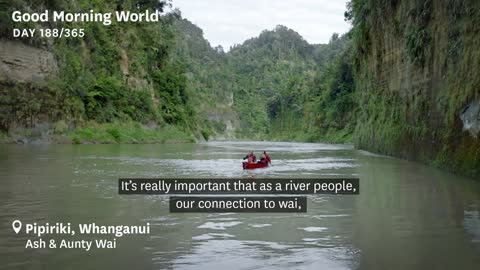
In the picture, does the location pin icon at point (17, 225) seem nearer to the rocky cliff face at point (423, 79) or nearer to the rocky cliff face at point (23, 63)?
the rocky cliff face at point (423, 79)

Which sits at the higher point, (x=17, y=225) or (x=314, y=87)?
(x=314, y=87)

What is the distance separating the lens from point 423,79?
22.3 metres

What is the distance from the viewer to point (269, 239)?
24.1 ft

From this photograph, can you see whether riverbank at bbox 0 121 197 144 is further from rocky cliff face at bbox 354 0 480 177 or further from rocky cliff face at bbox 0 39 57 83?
rocky cliff face at bbox 354 0 480 177

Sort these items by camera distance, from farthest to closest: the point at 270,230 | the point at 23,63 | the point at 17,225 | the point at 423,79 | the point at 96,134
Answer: the point at 96,134 < the point at 23,63 < the point at 423,79 < the point at 17,225 < the point at 270,230

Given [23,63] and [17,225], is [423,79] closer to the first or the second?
[17,225]

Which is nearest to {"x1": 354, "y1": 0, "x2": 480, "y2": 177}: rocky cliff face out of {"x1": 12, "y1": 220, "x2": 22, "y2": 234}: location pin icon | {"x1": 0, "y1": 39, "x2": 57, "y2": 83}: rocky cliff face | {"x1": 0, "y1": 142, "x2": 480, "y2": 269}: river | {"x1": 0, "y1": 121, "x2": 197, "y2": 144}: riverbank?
{"x1": 0, "y1": 142, "x2": 480, "y2": 269}: river

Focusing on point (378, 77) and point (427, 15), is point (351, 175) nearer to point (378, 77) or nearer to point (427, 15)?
point (427, 15)

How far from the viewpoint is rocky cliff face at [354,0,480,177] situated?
51.3 ft

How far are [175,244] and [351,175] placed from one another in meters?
11.3

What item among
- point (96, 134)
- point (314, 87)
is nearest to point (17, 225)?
point (96, 134)

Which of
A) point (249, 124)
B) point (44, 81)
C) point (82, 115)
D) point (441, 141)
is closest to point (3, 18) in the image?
point (44, 81)

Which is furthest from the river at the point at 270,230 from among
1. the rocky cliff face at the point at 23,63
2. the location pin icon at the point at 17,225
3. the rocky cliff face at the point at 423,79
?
the rocky cliff face at the point at 23,63

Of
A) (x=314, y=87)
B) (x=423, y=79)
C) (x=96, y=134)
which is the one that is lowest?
(x=96, y=134)
